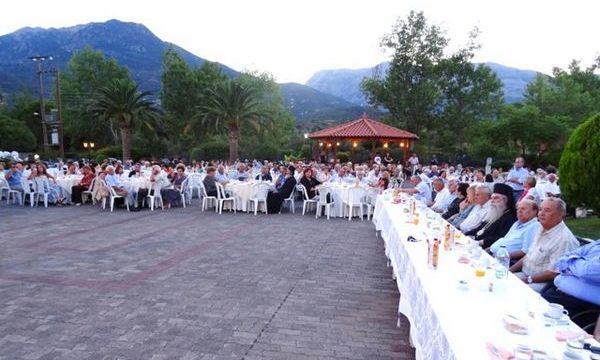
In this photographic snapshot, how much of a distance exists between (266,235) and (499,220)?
4.78 m

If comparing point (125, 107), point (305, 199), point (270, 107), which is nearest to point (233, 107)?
point (125, 107)

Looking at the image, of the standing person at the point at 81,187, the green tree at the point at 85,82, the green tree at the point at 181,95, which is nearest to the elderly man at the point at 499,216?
Result: the standing person at the point at 81,187

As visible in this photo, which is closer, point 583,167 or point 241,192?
point 583,167

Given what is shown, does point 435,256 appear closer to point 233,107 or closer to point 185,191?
point 185,191

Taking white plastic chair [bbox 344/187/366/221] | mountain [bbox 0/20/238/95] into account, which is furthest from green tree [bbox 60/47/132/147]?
mountain [bbox 0/20/238/95]

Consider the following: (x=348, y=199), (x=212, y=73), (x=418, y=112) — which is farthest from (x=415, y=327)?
(x=212, y=73)

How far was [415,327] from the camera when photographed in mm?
3473

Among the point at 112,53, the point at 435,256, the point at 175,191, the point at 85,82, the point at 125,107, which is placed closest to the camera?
the point at 435,256

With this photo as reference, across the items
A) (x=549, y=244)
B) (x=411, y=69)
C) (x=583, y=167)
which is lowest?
(x=549, y=244)

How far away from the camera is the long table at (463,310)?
236 centimetres

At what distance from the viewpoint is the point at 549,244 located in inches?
156

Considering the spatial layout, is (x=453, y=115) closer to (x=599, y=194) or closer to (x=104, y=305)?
(x=599, y=194)

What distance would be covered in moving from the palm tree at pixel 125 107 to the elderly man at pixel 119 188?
1800 cm

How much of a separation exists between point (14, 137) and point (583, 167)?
48864mm
